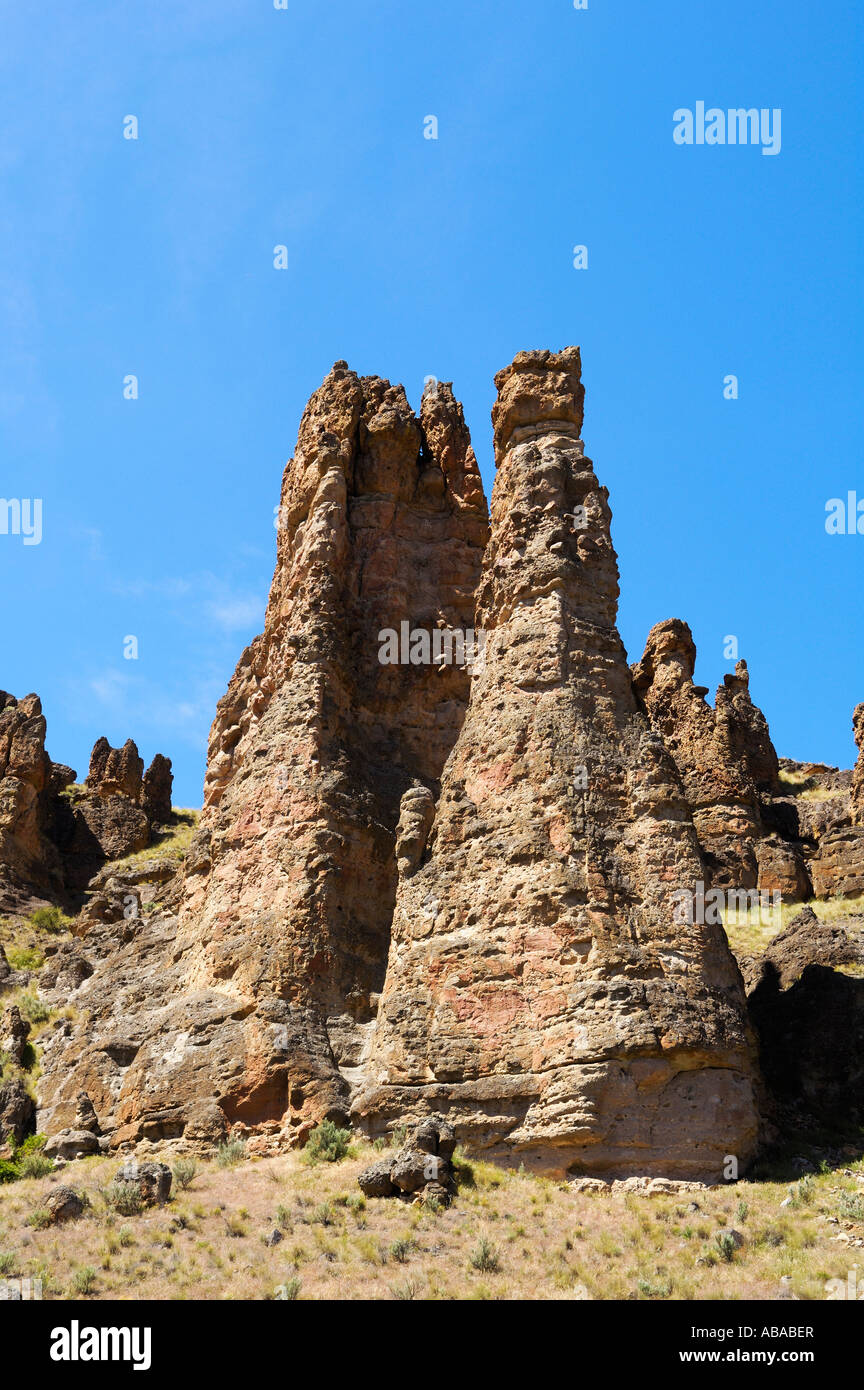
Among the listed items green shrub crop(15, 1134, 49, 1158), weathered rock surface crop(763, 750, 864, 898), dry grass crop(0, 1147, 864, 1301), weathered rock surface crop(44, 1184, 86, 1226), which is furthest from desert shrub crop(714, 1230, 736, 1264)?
weathered rock surface crop(763, 750, 864, 898)

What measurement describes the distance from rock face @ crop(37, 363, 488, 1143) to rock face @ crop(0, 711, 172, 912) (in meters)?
13.7

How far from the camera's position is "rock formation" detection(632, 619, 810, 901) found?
42656 millimetres

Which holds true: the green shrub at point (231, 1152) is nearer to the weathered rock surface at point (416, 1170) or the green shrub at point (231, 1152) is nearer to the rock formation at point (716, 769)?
the weathered rock surface at point (416, 1170)

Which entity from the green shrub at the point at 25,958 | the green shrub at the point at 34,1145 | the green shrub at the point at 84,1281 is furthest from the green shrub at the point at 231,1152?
the green shrub at the point at 25,958

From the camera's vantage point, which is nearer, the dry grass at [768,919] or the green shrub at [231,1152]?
the green shrub at [231,1152]

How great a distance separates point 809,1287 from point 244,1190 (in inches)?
384

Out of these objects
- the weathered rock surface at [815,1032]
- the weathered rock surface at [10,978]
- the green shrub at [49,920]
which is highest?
the green shrub at [49,920]

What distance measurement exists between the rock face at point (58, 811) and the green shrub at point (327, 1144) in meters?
28.1

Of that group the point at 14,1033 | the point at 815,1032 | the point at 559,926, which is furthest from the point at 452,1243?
the point at 14,1033

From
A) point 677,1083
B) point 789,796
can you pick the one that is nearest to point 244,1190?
point 677,1083

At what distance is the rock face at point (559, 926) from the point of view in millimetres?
21422

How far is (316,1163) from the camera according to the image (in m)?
23.1
